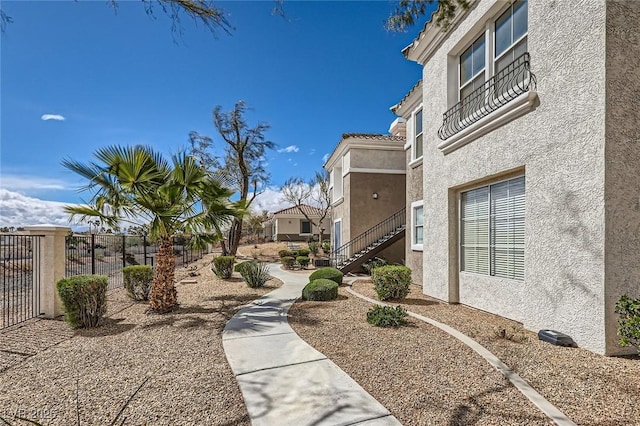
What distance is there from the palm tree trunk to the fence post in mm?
2092

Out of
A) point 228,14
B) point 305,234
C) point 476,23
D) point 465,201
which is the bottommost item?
point 305,234

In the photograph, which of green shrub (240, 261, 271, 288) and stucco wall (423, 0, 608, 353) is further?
green shrub (240, 261, 271, 288)

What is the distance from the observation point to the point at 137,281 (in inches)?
379

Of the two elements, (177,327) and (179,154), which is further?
(179,154)

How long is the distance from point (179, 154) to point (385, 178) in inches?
465

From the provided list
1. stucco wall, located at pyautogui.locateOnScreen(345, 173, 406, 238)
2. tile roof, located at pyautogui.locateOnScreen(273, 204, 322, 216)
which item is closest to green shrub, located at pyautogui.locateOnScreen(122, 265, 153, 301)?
stucco wall, located at pyautogui.locateOnScreen(345, 173, 406, 238)

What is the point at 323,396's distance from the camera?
12.4 ft

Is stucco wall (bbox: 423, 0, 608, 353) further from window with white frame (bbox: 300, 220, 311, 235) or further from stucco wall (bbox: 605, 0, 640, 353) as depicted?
window with white frame (bbox: 300, 220, 311, 235)

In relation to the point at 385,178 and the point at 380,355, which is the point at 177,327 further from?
the point at 385,178

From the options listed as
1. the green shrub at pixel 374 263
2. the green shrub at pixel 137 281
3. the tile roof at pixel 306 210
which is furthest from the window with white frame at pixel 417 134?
the tile roof at pixel 306 210

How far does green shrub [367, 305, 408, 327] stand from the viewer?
6527 millimetres

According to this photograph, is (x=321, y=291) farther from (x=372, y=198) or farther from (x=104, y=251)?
(x=104, y=251)

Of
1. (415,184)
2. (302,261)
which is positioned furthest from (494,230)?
(302,261)

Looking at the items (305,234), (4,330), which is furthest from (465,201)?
(305,234)
